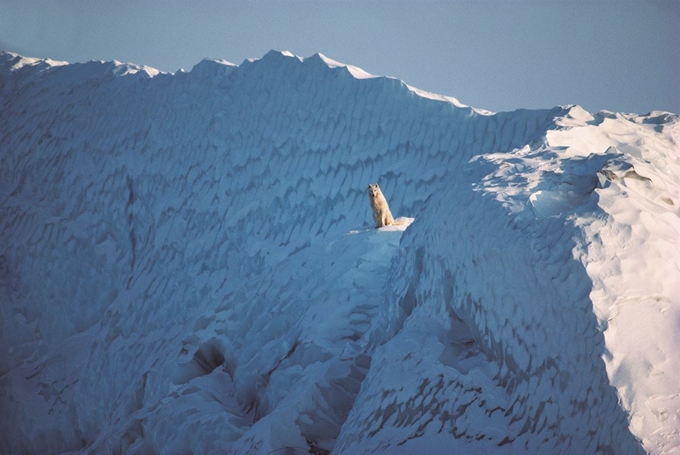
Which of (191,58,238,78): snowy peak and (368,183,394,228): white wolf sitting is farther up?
(191,58,238,78): snowy peak

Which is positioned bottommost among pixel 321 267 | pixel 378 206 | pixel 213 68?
pixel 321 267

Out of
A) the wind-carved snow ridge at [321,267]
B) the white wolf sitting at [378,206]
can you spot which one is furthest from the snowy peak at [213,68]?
the white wolf sitting at [378,206]

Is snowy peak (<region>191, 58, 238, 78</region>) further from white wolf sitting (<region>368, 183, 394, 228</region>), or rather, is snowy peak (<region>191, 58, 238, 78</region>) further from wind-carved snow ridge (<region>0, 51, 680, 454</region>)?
white wolf sitting (<region>368, 183, 394, 228</region>)

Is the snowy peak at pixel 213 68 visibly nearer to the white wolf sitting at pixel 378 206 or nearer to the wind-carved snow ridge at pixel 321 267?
the wind-carved snow ridge at pixel 321 267

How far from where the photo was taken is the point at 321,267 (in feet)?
24.9

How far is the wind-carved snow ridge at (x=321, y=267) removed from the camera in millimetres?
3750

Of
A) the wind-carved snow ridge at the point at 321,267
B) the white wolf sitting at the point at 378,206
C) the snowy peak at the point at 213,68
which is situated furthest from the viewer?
the snowy peak at the point at 213,68

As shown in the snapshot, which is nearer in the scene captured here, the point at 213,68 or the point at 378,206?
the point at 378,206

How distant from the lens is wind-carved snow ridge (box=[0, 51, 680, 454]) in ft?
12.3

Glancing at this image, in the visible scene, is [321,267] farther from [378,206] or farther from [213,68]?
[213,68]

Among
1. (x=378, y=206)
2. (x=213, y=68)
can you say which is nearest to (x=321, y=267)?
(x=378, y=206)

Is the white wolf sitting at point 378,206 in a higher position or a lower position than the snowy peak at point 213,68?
lower

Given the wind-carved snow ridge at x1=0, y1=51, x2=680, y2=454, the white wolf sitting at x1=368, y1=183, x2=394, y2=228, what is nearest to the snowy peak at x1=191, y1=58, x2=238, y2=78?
the wind-carved snow ridge at x1=0, y1=51, x2=680, y2=454

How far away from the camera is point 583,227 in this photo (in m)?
3.93
